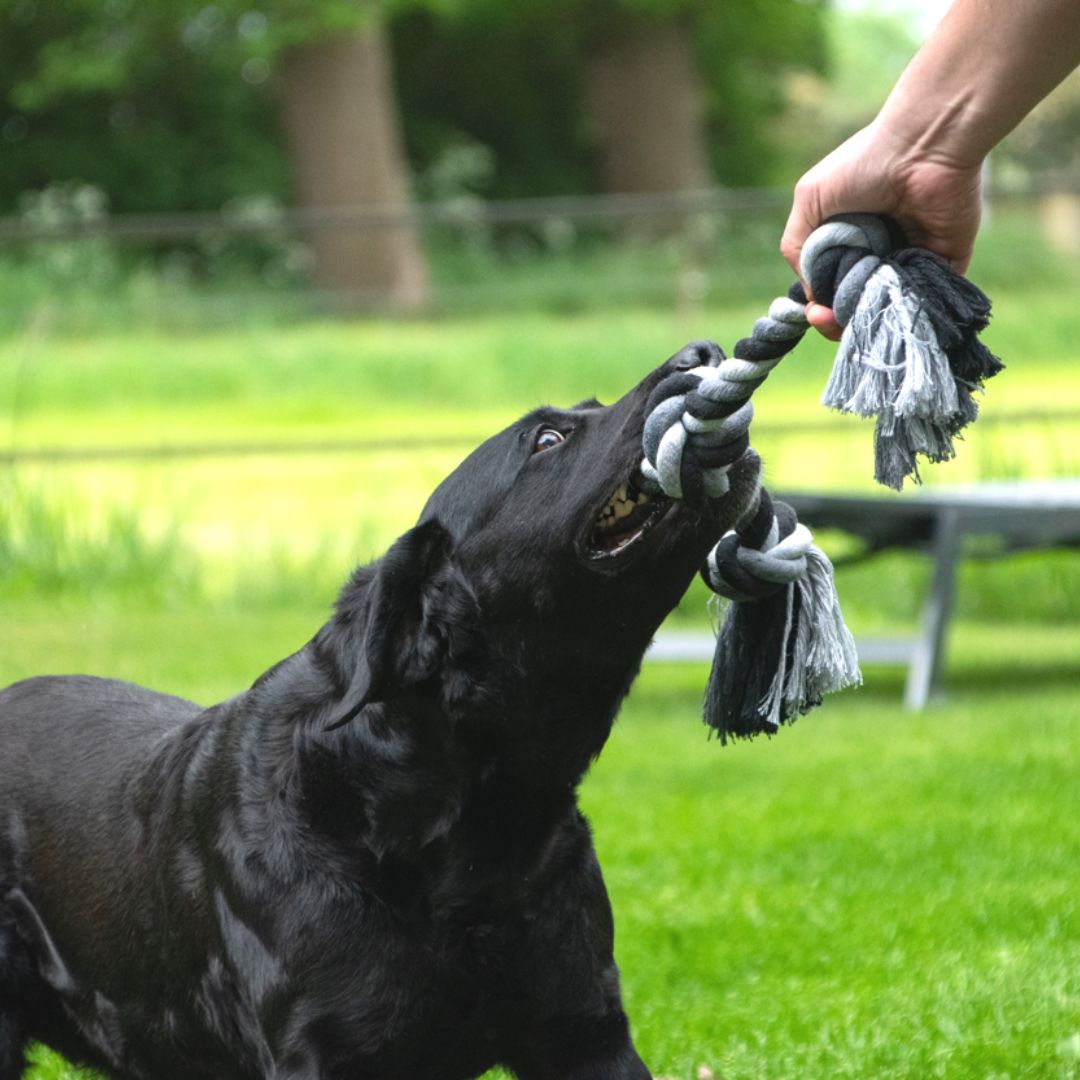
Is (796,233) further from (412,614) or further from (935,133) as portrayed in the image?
(412,614)

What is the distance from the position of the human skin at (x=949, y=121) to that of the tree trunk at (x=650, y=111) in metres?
26.3

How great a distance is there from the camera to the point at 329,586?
1096 centimetres

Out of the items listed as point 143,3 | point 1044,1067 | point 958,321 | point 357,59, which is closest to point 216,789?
point 958,321

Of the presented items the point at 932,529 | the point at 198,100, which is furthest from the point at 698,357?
the point at 198,100

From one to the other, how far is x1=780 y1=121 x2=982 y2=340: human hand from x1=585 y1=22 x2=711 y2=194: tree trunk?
2622cm

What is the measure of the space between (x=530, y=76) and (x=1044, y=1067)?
1200 inches

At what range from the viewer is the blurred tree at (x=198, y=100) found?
24062 millimetres

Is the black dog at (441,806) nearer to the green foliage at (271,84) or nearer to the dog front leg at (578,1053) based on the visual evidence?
the dog front leg at (578,1053)

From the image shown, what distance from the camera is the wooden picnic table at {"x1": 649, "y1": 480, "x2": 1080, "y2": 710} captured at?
25.9 feet

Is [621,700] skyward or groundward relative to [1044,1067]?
skyward

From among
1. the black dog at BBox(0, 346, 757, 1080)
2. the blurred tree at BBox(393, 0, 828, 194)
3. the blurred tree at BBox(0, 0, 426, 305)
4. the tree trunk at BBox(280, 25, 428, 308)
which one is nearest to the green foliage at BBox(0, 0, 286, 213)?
the blurred tree at BBox(0, 0, 426, 305)

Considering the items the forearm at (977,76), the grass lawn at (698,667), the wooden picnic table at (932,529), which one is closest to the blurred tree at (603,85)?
the grass lawn at (698,667)

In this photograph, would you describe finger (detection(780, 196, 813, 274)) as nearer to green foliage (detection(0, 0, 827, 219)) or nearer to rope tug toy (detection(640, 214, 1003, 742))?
rope tug toy (detection(640, 214, 1003, 742))

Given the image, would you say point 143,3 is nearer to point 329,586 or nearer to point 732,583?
point 329,586
